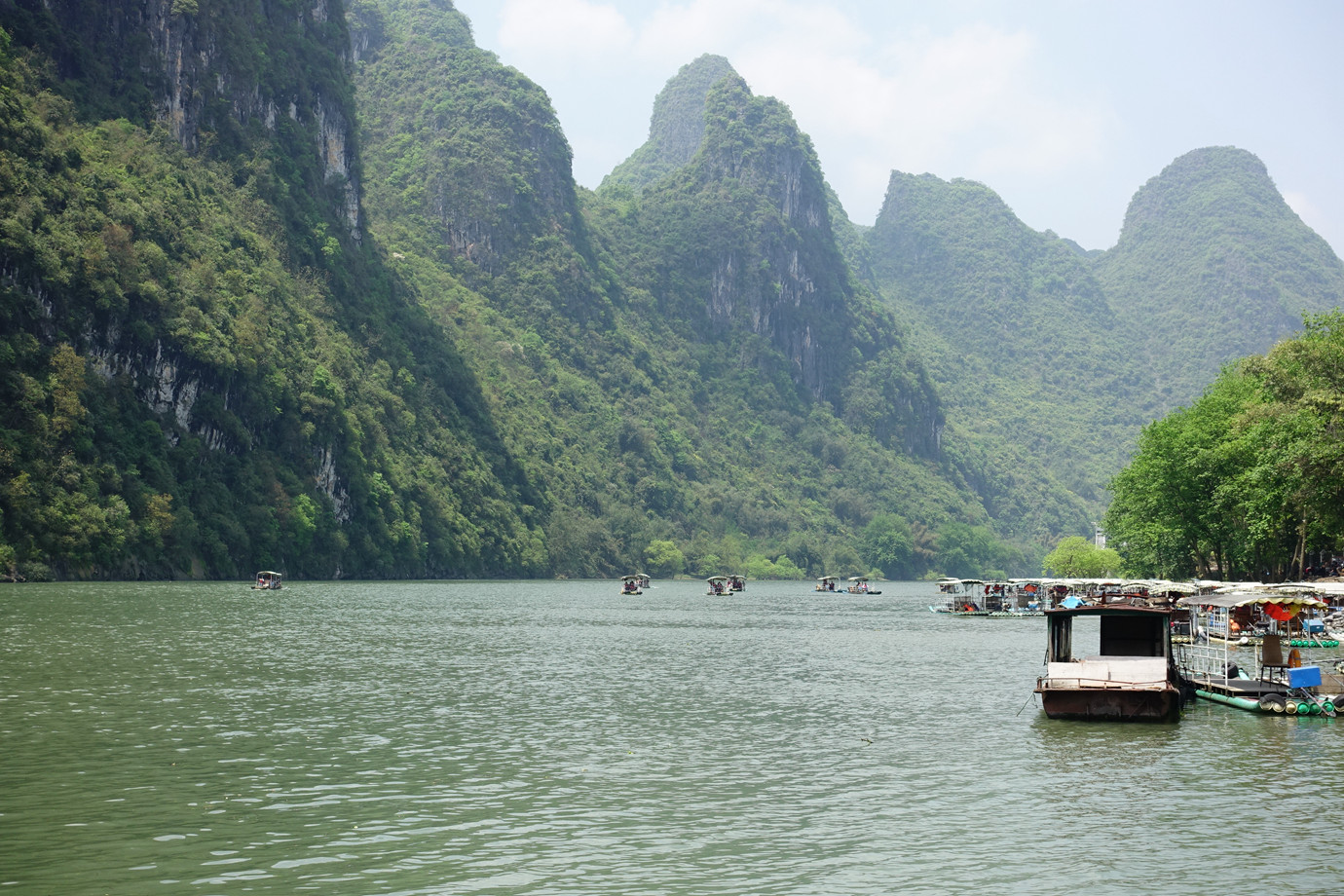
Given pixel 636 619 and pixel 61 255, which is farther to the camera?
pixel 61 255

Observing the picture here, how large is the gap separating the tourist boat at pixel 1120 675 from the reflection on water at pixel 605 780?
1.08 meters

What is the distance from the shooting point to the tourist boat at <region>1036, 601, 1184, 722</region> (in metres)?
44.1

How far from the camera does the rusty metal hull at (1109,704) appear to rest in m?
43.9

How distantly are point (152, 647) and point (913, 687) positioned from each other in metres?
37.7

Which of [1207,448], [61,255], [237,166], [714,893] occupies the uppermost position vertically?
[237,166]

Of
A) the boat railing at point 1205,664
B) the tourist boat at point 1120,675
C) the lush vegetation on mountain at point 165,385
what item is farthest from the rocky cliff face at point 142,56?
the tourist boat at point 1120,675

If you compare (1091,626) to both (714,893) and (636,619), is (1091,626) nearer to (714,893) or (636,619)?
(636,619)

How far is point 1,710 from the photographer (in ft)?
129

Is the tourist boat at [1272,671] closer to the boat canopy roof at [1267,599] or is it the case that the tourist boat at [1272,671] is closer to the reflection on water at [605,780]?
the boat canopy roof at [1267,599]

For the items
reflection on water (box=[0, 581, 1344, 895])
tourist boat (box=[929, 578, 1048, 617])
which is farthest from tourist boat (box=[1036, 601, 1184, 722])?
tourist boat (box=[929, 578, 1048, 617])

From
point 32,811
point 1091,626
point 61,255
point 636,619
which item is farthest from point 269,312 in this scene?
point 32,811

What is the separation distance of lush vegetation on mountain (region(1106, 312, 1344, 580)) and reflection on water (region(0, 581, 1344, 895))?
80.8 ft

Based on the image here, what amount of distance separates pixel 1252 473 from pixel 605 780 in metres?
63.2

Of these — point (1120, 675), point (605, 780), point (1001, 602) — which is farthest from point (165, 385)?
point (605, 780)
